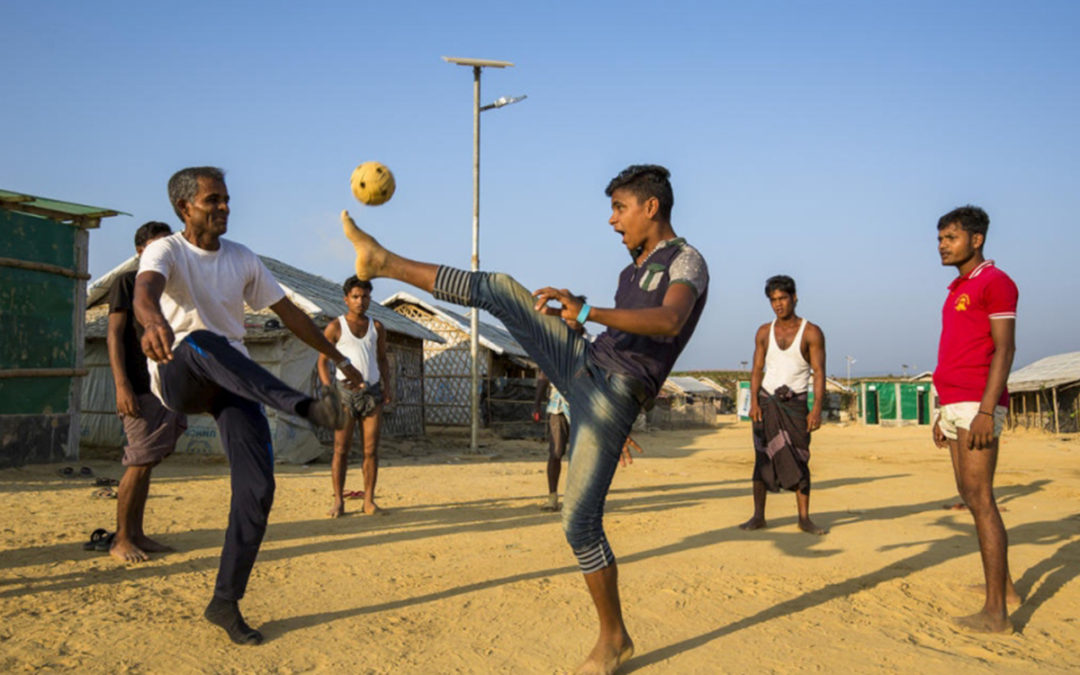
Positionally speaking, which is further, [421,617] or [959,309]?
[959,309]

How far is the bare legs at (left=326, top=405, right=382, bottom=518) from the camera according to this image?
6.16m

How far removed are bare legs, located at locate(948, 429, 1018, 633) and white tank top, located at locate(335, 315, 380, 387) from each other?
170 inches

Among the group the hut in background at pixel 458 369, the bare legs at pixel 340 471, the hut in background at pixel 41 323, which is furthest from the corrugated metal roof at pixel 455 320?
the bare legs at pixel 340 471

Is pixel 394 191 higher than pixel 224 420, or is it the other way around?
pixel 394 191

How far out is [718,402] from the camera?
1758 inches

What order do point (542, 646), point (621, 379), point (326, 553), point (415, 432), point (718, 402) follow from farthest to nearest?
point (718, 402) < point (415, 432) < point (326, 553) < point (542, 646) < point (621, 379)

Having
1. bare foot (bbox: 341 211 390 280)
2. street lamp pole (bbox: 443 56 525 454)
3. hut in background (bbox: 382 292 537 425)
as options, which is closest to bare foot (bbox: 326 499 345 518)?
bare foot (bbox: 341 211 390 280)

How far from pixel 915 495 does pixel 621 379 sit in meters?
7.17

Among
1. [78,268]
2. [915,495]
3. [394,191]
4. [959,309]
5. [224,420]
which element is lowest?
[915,495]

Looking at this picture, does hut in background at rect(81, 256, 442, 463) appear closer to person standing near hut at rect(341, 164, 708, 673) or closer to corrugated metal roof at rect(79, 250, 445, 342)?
corrugated metal roof at rect(79, 250, 445, 342)

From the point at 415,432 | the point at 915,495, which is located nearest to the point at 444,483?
the point at 915,495

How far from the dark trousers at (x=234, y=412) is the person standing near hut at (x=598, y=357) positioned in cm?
79

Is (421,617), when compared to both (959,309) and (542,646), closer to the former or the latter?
(542,646)

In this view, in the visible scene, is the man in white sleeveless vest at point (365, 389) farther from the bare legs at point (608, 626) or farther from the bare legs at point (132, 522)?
the bare legs at point (608, 626)
